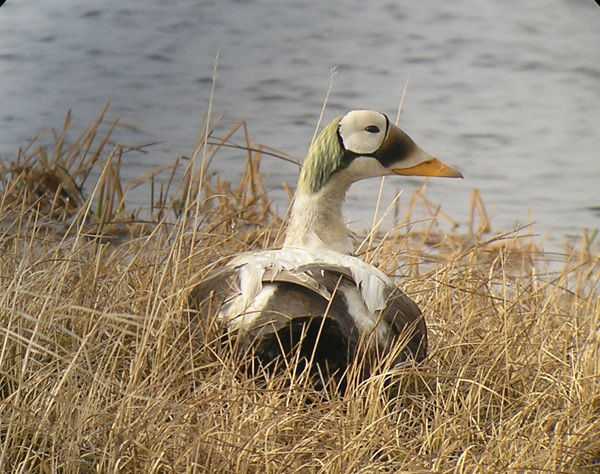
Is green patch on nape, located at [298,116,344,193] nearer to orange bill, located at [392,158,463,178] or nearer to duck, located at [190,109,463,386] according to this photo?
duck, located at [190,109,463,386]

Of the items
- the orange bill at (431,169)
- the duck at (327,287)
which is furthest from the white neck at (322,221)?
the orange bill at (431,169)

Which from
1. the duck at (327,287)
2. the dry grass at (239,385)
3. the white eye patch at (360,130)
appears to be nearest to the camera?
the dry grass at (239,385)

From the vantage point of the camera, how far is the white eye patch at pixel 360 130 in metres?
1.55

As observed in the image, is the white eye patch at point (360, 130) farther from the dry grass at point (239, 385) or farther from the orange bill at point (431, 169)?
the dry grass at point (239, 385)

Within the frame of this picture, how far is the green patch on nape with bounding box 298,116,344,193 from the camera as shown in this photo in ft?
5.11

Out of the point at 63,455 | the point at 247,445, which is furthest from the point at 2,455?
the point at 247,445

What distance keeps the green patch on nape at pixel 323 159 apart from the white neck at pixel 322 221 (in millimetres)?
12

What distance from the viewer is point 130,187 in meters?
2.09

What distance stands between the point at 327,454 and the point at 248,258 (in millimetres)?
357

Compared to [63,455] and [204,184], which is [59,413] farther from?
[204,184]

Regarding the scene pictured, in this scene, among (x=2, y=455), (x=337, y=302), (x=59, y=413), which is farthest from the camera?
(x=337, y=302)

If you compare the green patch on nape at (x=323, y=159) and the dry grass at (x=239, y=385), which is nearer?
the dry grass at (x=239, y=385)

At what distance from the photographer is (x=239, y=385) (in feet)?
4.43

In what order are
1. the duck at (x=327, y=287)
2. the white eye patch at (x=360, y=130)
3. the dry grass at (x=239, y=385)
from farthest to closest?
the white eye patch at (x=360, y=130)
the duck at (x=327, y=287)
the dry grass at (x=239, y=385)
